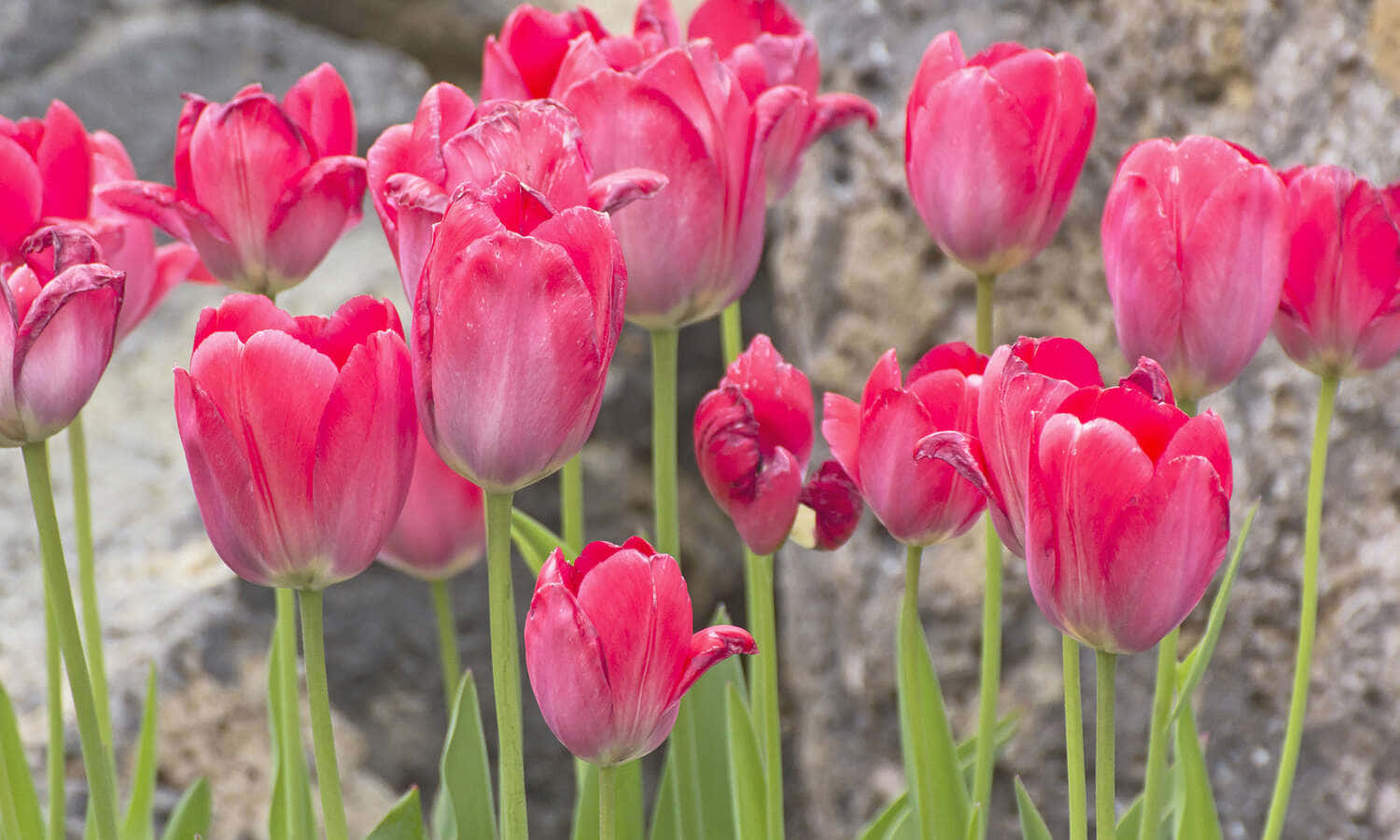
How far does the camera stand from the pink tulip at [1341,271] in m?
0.59

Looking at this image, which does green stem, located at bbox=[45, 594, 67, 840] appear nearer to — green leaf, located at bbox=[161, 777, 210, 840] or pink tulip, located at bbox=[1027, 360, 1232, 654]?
green leaf, located at bbox=[161, 777, 210, 840]

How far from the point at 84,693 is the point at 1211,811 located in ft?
1.75

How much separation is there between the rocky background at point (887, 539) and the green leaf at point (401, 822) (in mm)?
559

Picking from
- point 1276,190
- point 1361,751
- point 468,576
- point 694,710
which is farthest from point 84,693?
point 1361,751

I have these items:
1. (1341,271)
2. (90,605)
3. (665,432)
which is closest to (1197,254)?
(1341,271)

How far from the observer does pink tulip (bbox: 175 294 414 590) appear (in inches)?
17.6

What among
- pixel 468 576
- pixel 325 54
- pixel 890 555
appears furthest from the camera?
pixel 325 54

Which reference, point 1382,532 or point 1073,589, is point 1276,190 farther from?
point 1382,532

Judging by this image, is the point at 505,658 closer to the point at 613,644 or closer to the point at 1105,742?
the point at 613,644

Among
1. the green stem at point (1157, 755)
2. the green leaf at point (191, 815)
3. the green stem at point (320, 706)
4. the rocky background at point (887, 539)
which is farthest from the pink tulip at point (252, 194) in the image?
the rocky background at point (887, 539)

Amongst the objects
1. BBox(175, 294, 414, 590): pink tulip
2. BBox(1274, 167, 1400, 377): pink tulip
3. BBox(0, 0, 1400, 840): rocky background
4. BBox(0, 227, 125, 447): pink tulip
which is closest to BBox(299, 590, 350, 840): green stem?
BBox(175, 294, 414, 590): pink tulip

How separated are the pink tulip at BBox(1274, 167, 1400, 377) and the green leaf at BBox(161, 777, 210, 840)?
0.67 meters

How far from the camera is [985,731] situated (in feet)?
2.25

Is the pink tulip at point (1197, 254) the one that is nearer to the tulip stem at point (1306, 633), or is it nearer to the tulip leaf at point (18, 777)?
the tulip stem at point (1306, 633)
